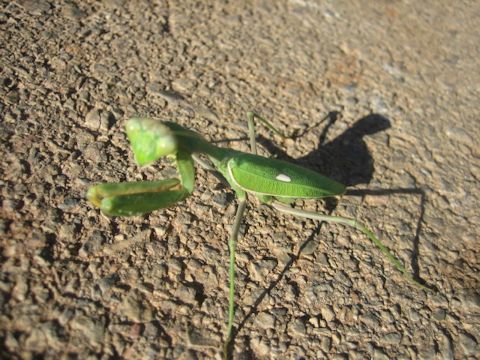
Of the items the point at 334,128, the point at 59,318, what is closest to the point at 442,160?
the point at 334,128

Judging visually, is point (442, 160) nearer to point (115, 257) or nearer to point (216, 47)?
point (216, 47)

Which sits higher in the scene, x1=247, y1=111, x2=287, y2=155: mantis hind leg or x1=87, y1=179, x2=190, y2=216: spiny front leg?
x1=247, y1=111, x2=287, y2=155: mantis hind leg

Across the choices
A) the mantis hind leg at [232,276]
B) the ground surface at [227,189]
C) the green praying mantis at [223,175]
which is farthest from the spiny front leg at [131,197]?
the mantis hind leg at [232,276]

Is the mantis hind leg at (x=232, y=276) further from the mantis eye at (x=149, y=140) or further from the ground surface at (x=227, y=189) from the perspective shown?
the mantis eye at (x=149, y=140)

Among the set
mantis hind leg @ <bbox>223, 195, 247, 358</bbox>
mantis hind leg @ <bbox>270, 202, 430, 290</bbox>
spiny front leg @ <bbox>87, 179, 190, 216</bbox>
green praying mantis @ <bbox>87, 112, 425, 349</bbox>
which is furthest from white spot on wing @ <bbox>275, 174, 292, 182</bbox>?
spiny front leg @ <bbox>87, 179, 190, 216</bbox>

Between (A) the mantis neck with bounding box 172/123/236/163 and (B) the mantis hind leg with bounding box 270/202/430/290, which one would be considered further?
(B) the mantis hind leg with bounding box 270/202/430/290

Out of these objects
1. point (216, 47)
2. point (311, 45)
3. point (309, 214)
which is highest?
point (311, 45)

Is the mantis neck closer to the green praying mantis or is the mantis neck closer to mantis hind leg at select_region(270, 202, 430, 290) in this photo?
the green praying mantis
